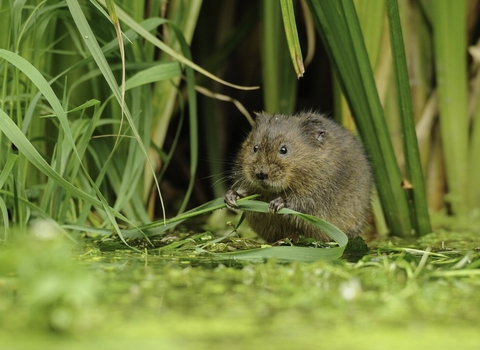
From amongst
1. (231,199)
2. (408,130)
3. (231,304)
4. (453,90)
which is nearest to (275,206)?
(231,199)

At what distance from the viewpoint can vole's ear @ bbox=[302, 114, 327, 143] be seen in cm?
333

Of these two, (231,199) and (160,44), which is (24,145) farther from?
(231,199)

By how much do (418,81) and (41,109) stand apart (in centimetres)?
229

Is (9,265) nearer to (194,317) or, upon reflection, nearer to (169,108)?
(194,317)

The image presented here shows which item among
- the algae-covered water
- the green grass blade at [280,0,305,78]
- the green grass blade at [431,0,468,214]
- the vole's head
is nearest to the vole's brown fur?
the vole's head

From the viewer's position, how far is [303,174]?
3.23 meters

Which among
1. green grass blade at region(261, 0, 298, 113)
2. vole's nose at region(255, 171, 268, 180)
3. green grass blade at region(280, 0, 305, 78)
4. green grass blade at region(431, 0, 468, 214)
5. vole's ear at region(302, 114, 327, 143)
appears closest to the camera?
green grass blade at region(280, 0, 305, 78)

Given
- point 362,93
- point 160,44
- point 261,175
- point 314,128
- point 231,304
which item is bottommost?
point 231,304

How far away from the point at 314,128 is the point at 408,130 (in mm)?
418

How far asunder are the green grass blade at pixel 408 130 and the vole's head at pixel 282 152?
363 mm

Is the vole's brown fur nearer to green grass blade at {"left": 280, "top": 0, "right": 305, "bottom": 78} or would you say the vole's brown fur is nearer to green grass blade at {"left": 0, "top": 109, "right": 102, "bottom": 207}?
green grass blade at {"left": 280, "top": 0, "right": 305, "bottom": 78}

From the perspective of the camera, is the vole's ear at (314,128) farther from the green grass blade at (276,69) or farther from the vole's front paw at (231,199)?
the green grass blade at (276,69)

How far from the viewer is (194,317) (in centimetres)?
172

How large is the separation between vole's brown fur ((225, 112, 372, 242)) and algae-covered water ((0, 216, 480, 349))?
0.78 m
